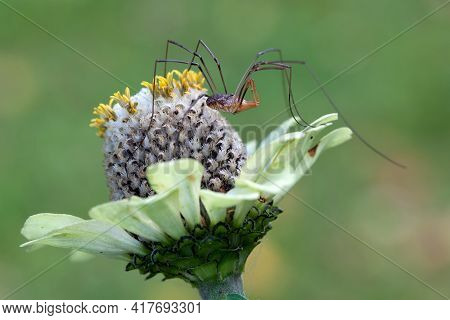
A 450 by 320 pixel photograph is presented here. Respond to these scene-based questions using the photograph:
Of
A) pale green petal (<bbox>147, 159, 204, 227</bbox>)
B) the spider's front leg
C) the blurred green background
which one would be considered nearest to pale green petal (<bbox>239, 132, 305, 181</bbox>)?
pale green petal (<bbox>147, 159, 204, 227</bbox>)

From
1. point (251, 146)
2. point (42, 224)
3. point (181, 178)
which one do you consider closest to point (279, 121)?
point (251, 146)

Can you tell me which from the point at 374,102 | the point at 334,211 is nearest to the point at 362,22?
the point at 374,102

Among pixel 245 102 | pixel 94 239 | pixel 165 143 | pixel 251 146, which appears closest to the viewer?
pixel 94 239

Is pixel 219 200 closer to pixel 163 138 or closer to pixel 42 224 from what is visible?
pixel 163 138

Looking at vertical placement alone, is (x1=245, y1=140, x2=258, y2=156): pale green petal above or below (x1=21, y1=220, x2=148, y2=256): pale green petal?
above

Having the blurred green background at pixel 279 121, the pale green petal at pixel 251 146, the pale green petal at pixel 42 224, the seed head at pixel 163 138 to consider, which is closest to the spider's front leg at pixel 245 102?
the pale green petal at pixel 251 146

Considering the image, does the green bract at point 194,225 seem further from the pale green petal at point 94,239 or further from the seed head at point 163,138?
the seed head at point 163,138

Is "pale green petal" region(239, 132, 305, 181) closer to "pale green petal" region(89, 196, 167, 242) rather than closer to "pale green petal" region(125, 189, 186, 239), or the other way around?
"pale green petal" region(125, 189, 186, 239)

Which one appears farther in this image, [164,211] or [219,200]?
[164,211]
